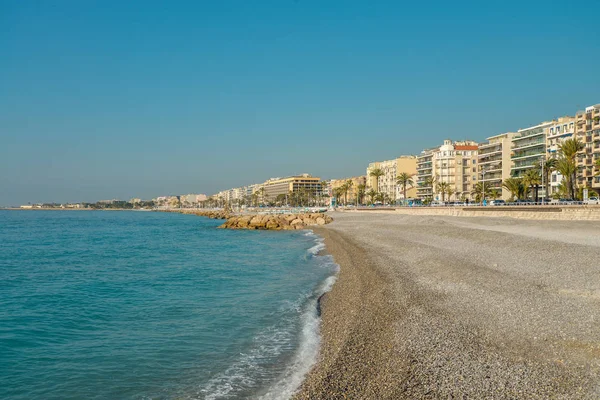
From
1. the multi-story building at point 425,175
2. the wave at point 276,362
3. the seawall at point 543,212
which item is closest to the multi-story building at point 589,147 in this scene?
the seawall at point 543,212

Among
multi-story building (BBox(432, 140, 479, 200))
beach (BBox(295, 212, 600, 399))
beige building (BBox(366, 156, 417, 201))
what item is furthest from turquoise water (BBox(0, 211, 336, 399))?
beige building (BBox(366, 156, 417, 201))

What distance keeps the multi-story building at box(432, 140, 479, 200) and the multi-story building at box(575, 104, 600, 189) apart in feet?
139

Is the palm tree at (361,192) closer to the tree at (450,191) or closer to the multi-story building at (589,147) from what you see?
the tree at (450,191)

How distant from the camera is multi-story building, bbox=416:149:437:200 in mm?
125500

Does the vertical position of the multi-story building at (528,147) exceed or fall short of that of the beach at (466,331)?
it exceeds it

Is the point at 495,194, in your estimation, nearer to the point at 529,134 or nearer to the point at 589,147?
the point at 529,134

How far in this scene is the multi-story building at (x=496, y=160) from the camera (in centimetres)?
10181

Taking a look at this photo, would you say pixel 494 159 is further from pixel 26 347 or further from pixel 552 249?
→ pixel 26 347

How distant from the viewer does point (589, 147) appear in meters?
73.6

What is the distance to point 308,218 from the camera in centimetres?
8325

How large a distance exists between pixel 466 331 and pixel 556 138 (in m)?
89.2

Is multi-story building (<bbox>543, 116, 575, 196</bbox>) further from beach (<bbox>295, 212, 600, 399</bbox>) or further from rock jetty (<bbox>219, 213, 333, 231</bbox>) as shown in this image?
beach (<bbox>295, 212, 600, 399</bbox>)

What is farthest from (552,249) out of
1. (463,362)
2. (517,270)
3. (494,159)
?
(494,159)

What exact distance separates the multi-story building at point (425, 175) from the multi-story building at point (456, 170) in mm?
3476
